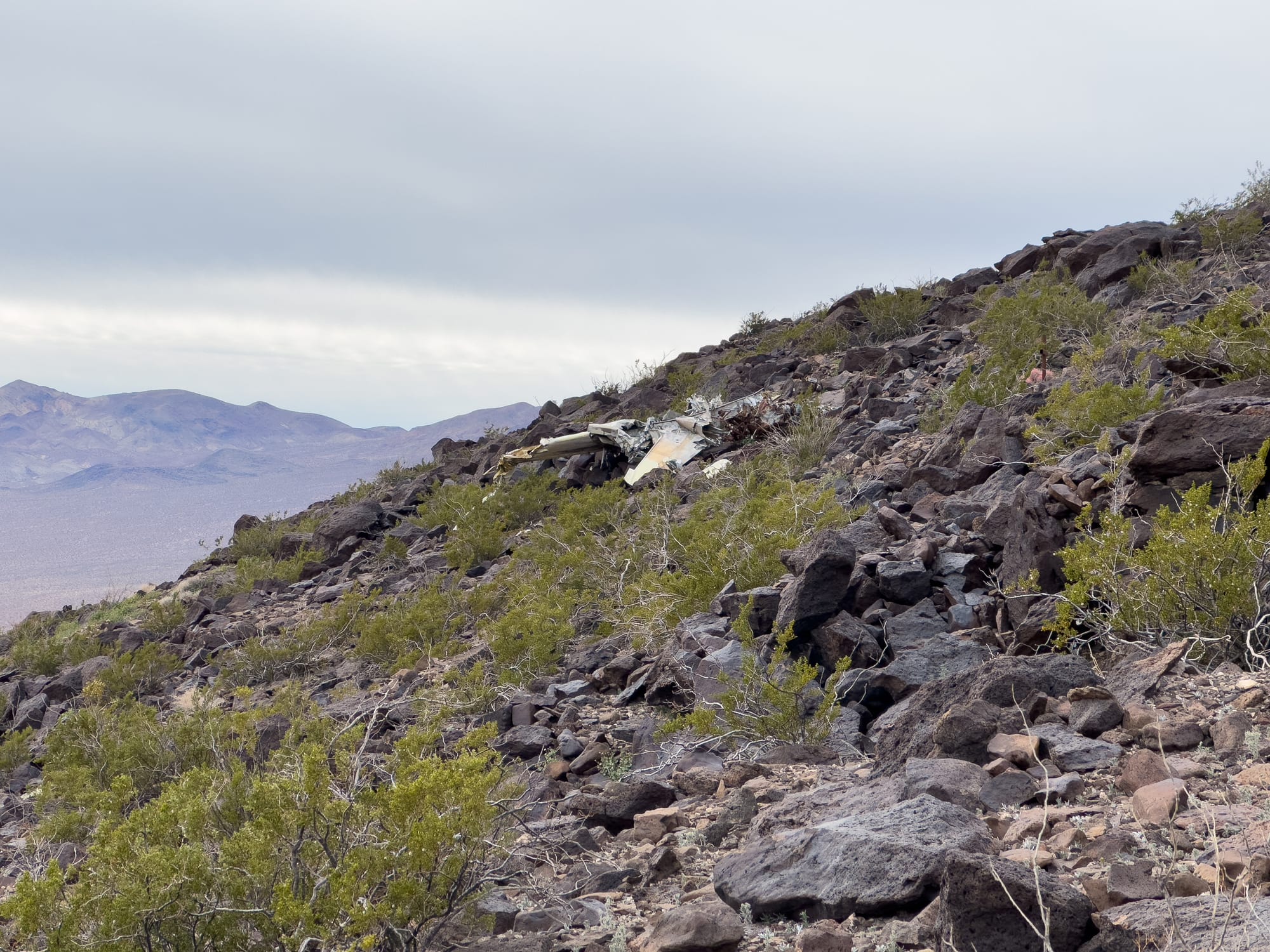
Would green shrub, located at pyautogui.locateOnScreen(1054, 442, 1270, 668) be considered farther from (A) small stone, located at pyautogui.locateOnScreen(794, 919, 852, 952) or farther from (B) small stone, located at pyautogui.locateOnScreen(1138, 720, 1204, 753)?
(A) small stone, located at pyautogui.locateOnScreen(794, 919, 852, 952)

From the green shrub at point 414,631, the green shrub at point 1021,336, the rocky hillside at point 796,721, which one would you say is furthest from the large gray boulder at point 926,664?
the green shrub at point 1021,336

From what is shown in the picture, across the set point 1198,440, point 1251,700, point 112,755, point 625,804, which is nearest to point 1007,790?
point 1251,700

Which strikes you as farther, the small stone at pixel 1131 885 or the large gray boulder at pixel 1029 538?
the large gray boulder at pixel 1029 538

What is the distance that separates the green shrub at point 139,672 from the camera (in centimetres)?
1255

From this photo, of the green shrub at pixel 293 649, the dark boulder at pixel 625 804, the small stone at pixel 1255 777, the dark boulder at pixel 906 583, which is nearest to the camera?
the small stone at pixel 1255 777

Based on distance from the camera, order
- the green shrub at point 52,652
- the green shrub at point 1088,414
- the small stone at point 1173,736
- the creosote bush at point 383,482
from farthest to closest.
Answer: the creosote bush at point 383,482 → the green shrub at point 52,652 → the green shrub at point 1088,414 → the small stone at point 1173,736

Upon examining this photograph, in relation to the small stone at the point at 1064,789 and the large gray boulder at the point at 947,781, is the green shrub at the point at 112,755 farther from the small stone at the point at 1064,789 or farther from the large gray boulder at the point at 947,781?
the small stone at the point at 1064,789

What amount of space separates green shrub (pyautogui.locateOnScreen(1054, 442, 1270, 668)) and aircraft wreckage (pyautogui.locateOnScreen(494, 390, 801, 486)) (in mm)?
10891

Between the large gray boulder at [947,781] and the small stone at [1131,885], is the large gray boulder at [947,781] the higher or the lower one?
the lower one

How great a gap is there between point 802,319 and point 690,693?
74.2 feet

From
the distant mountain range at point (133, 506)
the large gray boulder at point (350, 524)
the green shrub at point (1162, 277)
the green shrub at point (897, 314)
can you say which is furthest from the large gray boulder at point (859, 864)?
the distant mountain range at point (133, 506)

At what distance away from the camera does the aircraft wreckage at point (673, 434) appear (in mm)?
16625

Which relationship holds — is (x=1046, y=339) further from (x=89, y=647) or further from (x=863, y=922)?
(x=89, y=647)

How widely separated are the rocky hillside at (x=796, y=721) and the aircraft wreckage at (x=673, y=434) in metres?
2.57
